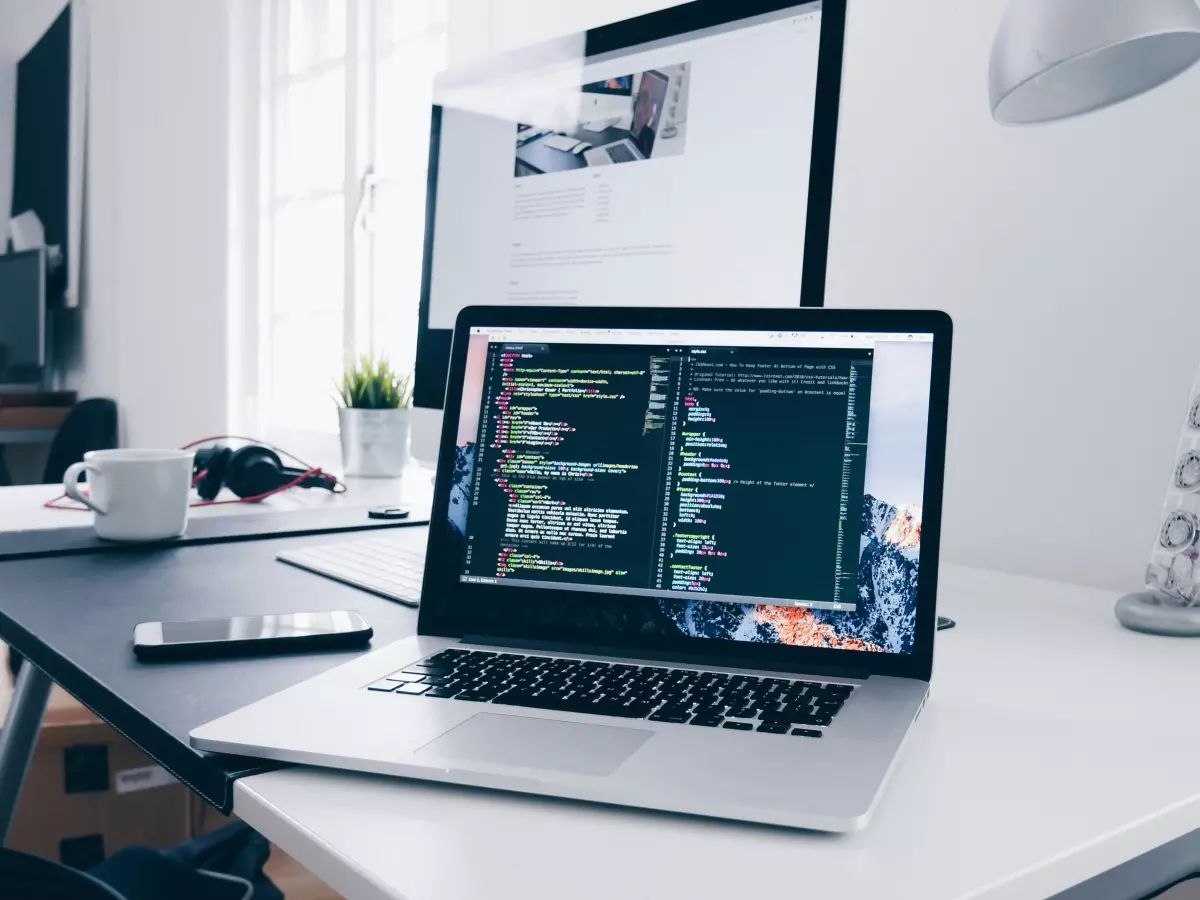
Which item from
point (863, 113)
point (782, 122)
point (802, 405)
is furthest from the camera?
point (863, 113)

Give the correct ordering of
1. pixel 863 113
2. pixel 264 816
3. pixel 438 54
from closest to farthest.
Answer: pixel 264 816
pixel 863 113
pixel 438 54

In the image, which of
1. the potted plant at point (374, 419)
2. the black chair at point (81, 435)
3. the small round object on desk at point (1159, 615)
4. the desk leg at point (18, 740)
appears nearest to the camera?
the small round object on desk at point (1159, 615)

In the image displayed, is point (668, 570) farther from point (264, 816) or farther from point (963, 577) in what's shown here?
point (963, 577)

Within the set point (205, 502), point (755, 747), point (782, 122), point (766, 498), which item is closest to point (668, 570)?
point (766, 498)

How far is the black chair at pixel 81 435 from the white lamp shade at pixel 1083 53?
115 inches

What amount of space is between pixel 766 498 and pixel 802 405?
60 mm

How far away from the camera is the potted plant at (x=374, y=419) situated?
4.75 feet

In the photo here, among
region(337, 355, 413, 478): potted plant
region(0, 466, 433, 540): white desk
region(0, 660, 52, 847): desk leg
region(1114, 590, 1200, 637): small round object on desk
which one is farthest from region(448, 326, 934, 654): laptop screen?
region(337, 355, 413, 478): potted plant

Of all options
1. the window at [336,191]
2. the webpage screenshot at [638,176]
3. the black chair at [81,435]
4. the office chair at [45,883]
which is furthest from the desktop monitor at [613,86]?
the black chair at [81,435]

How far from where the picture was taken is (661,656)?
0.59m

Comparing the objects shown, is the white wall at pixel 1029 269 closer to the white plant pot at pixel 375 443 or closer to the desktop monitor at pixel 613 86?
the desktop monitor at pixel 613 86

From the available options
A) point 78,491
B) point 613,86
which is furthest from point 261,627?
point 613,86

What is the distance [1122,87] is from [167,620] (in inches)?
28.7

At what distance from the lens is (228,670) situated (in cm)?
57
